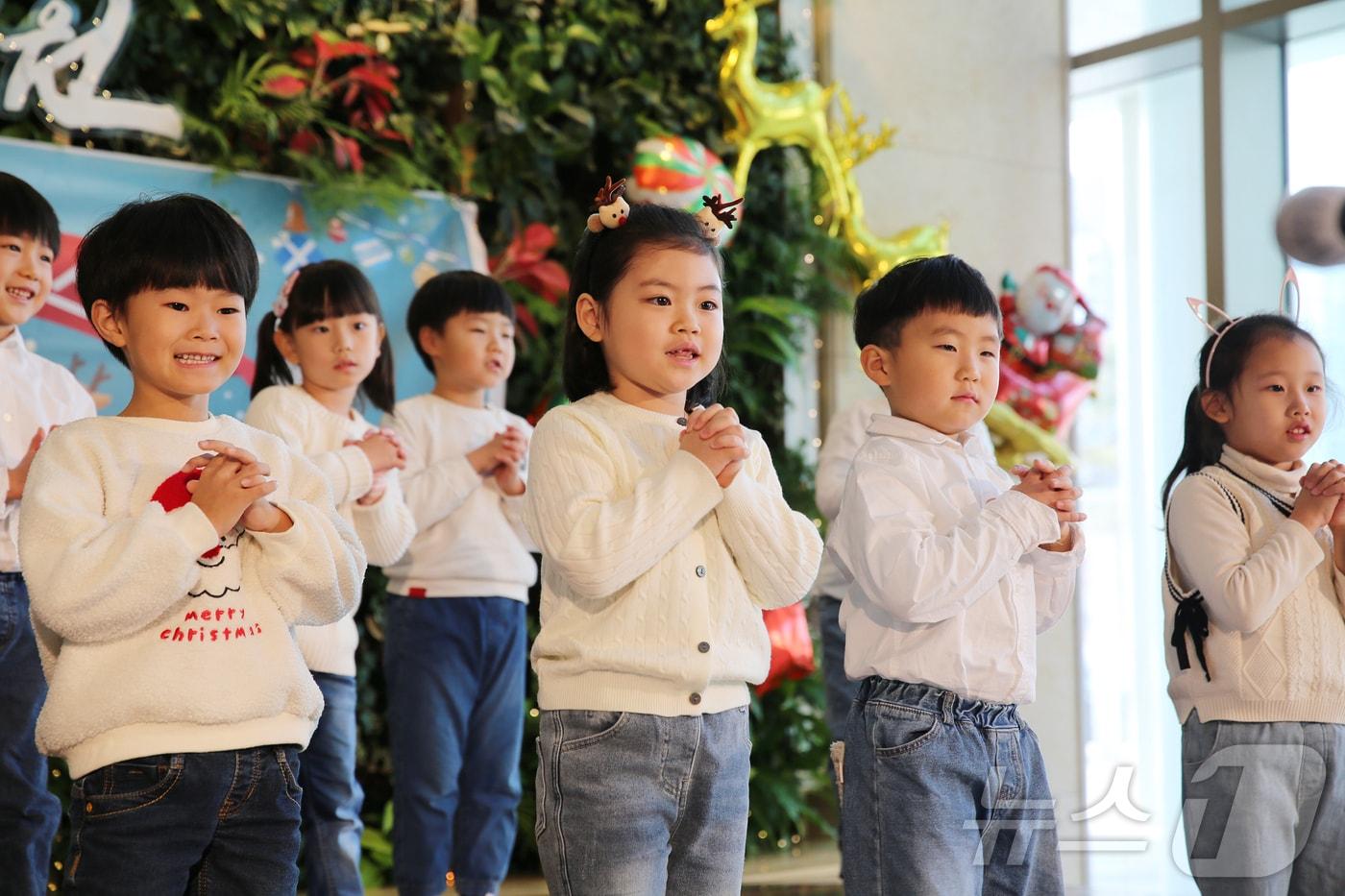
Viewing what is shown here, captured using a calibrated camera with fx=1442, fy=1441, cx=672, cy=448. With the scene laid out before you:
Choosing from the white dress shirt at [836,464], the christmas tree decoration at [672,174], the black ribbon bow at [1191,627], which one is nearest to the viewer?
the black ribbon bow at [1191,627]

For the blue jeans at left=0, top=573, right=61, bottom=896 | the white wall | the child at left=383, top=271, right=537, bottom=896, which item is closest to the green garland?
the white wall

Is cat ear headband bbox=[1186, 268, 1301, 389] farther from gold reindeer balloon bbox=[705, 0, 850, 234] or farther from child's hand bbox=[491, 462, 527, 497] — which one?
gold reindeer balloon bbox=[705, 0, 850, 234]

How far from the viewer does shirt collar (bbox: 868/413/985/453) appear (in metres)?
2.18

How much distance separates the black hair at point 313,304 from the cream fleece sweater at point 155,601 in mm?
1229

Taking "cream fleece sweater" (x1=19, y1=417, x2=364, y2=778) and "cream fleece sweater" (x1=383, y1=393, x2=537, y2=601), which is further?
"cream fleece sweater" (x1=383, y1=393, x2=537, y2=601)

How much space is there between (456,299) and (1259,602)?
6.39ft

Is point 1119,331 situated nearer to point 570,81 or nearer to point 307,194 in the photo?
point 570,81

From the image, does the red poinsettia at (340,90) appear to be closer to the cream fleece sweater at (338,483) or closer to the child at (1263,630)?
the cream fleece sweater at (338,483)

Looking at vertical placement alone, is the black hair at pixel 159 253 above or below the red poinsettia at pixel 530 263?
below

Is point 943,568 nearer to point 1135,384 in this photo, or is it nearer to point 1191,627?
point 1191,627

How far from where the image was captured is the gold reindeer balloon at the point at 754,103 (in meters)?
4.66

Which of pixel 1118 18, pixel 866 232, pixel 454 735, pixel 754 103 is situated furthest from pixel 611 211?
pixel 1118 18

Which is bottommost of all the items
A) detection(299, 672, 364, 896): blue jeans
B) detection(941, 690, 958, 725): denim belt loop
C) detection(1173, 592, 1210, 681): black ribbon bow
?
detection(299, 672, 364, 896): blue jeans

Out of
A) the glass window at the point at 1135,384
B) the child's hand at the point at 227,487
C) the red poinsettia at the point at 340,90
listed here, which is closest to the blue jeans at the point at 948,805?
the child's hand at the point at 227,487
